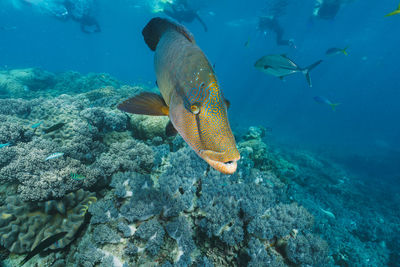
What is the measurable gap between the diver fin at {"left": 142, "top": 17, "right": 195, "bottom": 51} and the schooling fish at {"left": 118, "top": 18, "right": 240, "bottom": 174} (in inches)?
4.3

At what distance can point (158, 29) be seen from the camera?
58.1 inches

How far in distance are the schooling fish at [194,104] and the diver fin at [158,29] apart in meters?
0.11

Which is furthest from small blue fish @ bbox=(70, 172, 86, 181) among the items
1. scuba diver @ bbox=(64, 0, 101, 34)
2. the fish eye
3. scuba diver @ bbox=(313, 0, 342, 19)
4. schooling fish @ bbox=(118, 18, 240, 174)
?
scuba diver @ bbox=(313, 0, 342, 19)

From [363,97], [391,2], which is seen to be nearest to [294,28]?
[391,2]

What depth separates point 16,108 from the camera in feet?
19.3

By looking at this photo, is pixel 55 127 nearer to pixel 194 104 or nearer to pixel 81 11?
pixel 194 104

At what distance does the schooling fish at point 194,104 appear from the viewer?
74 centimetres

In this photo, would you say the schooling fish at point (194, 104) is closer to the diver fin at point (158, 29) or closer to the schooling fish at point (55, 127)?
the diver fin at point (158, 29)

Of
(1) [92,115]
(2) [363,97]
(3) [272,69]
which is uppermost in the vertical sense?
(3) [272,69]

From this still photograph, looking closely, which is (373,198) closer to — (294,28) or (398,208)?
(398,208)

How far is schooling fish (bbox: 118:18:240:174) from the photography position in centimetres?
74

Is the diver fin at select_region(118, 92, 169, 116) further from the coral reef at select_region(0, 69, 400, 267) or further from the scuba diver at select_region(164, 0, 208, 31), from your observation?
the scuba diver at select_region(164, 0, 208, 31)

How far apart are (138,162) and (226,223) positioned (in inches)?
85.2

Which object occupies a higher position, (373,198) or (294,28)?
(294,28)
